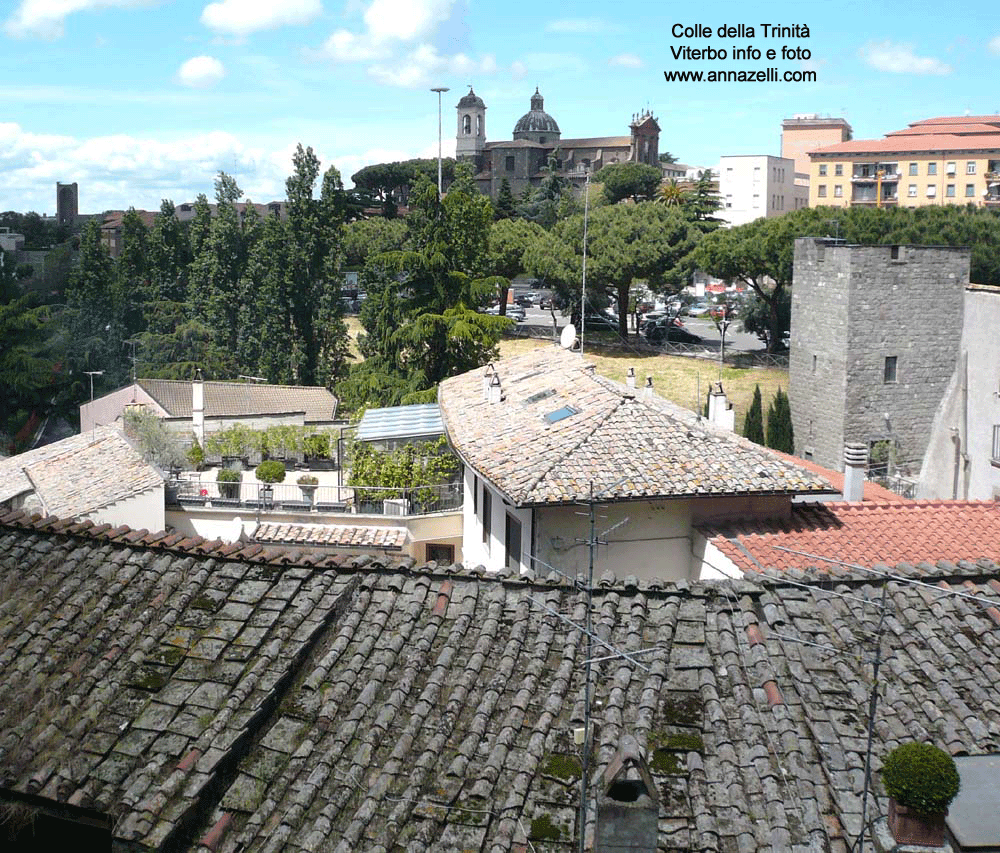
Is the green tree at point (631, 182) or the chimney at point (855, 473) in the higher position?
the green tree at point (631, 182)

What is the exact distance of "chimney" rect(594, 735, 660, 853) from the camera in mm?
4893

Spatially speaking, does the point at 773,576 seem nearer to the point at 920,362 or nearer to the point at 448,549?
the point at 448,549

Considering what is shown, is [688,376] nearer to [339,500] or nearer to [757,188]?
[339,500]

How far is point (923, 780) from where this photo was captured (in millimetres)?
4789

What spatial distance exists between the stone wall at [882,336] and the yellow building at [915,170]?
A: 4138cm

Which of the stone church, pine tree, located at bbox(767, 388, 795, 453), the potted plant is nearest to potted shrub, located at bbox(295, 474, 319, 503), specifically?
pine tree, located at bbox(767, 388, 795, 453)

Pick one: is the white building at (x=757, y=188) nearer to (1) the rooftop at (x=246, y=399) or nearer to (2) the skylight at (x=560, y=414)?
(1) the rooftop at (x=246, y=399)

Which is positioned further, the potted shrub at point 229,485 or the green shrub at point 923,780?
the potted shrub at point 229,485

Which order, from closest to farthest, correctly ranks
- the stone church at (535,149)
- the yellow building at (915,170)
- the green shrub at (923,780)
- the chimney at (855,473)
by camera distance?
the green shrub at (923,780) → the chimney at (855,473) → the yellow building at (915,170) → the stone church at (535,149)

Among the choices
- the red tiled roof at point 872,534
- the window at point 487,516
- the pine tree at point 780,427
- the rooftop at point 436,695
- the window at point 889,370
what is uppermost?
the rooftop at point 436,695

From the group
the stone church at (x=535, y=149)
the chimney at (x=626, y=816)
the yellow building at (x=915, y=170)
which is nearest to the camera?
the chimney at (x=626, y=816)

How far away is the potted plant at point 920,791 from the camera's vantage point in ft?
15.7

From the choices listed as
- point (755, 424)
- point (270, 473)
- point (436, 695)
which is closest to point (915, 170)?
point (755, 424)

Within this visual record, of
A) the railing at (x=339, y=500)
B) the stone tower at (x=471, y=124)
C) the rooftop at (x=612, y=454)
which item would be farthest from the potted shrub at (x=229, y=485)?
the stone tower at (x=471, y=124)
